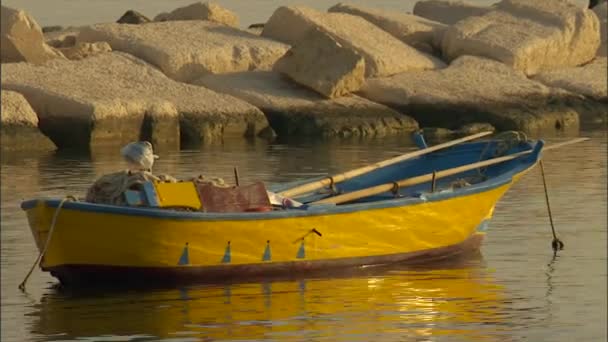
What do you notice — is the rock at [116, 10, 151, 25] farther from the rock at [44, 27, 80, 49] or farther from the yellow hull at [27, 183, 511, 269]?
the yellow hull at [27, 183, 511, 269]

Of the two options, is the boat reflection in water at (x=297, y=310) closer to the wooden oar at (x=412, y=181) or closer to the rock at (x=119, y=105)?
the wooden oar at (x=412, y=181)

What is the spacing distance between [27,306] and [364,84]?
19.6 m

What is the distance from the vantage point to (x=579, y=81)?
3612cm

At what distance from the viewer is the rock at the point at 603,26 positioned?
1586 inches

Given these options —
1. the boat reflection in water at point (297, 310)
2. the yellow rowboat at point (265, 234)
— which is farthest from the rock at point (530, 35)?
the boat reflection in water at point (297, 310)

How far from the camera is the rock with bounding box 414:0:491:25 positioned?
40.9 m

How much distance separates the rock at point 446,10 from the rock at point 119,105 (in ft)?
38.2

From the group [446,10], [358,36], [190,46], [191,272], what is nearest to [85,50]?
[190,46]

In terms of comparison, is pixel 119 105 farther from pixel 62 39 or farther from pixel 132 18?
pixel 132 18

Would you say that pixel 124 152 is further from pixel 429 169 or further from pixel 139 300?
pixel 429 169

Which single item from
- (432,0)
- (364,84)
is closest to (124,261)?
(364,84)

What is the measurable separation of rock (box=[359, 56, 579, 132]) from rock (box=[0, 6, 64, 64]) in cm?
578

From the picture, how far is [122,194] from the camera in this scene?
13789 mm

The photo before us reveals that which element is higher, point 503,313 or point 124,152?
point 124,152
